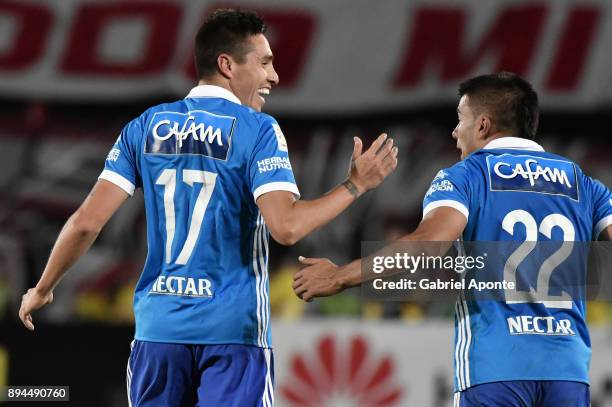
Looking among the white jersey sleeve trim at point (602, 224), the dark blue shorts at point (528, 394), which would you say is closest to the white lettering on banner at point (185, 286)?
the dark blue shorts at point (528, 394)

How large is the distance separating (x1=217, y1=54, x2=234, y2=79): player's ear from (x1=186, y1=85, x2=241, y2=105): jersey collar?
2.5 inches

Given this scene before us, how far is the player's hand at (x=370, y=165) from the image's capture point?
3781mm

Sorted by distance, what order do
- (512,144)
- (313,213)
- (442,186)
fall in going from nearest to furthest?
(313,213)
(442,186)
(512,144)

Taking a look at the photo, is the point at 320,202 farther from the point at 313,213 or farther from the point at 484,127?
the point at 484,127

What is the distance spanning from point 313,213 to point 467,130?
0.94 metres

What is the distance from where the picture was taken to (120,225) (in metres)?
12.1

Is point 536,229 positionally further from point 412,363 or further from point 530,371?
point 412,363

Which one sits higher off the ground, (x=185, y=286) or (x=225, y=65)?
(x=225, y=65)

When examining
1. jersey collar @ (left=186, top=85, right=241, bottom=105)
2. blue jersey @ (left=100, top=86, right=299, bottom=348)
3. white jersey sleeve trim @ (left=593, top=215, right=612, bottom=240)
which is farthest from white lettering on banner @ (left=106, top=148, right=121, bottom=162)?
white jersey sleeve trim @ (left=593, top=215, right=612, bottom=240)

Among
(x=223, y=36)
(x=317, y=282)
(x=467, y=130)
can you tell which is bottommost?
(x=317, y=282)

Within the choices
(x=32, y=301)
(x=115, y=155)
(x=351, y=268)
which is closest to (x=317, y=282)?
(x=351, y=268)

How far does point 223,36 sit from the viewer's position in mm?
4035

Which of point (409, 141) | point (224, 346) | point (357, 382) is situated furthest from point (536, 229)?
point (409, 141)

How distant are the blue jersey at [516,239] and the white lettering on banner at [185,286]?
851mm
